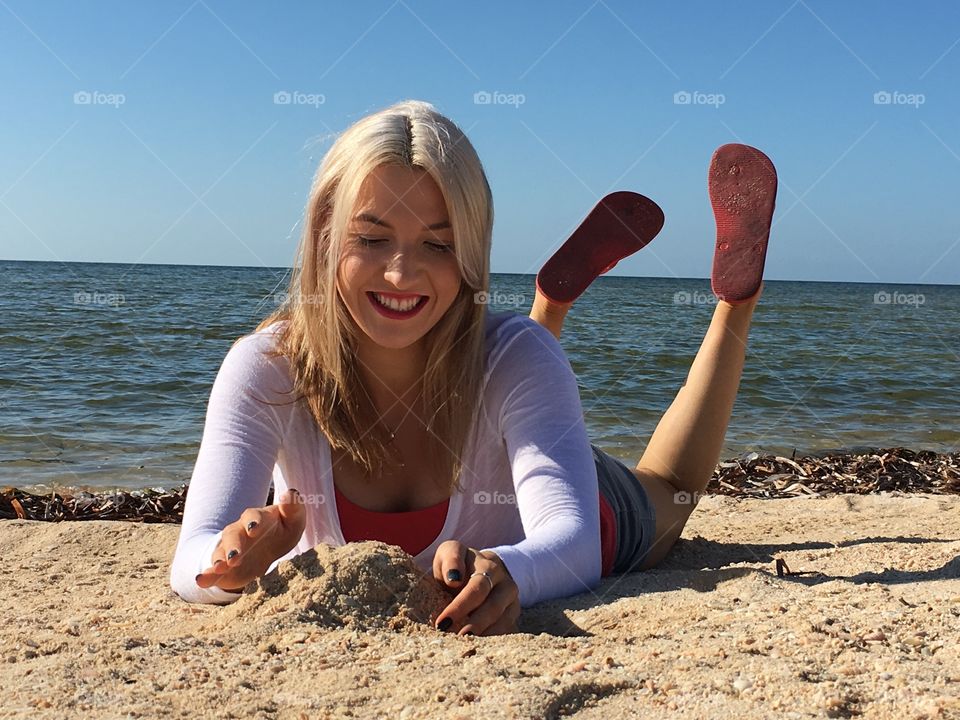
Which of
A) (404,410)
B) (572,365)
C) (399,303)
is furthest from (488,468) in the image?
(572,365)

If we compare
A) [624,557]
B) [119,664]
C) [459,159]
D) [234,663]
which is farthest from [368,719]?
[624,557]

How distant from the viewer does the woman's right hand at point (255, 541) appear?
2.01 meters

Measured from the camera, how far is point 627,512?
314 cm

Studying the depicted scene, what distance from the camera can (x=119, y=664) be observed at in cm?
172

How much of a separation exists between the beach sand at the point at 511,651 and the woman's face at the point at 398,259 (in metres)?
0.68

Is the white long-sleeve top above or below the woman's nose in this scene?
below

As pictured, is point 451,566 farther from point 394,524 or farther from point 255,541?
point 394,524

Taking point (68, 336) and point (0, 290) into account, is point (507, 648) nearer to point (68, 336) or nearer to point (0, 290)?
point (68, 336)

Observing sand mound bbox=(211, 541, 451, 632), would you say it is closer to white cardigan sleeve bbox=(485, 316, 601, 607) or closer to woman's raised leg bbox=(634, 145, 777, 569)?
white cardigan sleeve bbox=(485, 316, 601, 607)

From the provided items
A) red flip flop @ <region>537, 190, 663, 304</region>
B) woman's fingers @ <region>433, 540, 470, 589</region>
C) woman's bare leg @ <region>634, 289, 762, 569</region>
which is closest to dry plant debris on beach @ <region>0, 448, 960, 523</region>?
woman's bare leg @ <region>634, 289, 762, 569</region>

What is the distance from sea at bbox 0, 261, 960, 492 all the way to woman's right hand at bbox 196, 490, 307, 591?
0.97 metres

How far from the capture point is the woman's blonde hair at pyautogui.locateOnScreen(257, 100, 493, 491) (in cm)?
240

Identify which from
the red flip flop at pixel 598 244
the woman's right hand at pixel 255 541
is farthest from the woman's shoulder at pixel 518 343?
the red flip flop at pixel 598 244

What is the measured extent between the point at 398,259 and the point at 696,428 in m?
1.67
